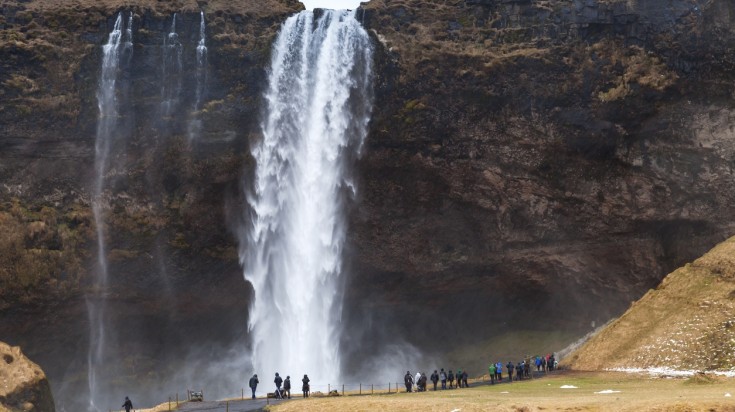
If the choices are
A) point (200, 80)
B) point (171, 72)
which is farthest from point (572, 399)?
point (171, 72)

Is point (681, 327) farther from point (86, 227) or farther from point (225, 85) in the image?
point (86, 227)

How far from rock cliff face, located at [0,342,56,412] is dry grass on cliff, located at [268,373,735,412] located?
11861 mm

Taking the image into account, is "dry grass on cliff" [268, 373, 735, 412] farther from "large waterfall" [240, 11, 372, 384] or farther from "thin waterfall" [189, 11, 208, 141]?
"thin waterfall" [189, 11, 208, 141]

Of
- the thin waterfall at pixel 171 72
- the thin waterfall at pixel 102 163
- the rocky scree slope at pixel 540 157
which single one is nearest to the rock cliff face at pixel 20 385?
the thin waterfall at pixel 102 163

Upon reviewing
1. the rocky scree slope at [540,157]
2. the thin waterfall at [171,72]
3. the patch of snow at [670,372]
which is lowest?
the patch of snow at [670,372]

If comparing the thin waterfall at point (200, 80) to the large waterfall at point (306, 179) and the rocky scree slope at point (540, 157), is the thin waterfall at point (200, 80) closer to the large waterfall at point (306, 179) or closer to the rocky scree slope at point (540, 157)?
the large waterfall at point (306, 179)

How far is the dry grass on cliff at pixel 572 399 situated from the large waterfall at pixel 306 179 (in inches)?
790

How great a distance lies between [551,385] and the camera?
4112cm

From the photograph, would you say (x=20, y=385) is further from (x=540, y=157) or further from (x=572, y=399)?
(x=540, y=157)

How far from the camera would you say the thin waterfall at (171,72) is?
→ 2402 inches

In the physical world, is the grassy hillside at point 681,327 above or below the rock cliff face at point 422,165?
below

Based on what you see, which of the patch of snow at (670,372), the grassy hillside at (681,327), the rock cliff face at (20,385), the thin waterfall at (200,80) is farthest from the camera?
the thin waterfall at (200,80)

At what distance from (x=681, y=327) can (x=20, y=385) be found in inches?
1318

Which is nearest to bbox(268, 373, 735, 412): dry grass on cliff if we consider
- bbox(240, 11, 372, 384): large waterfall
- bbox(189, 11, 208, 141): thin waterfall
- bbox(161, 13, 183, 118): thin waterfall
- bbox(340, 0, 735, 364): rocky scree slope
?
bbox(340, 0, 735, 364): rocky scree slope
